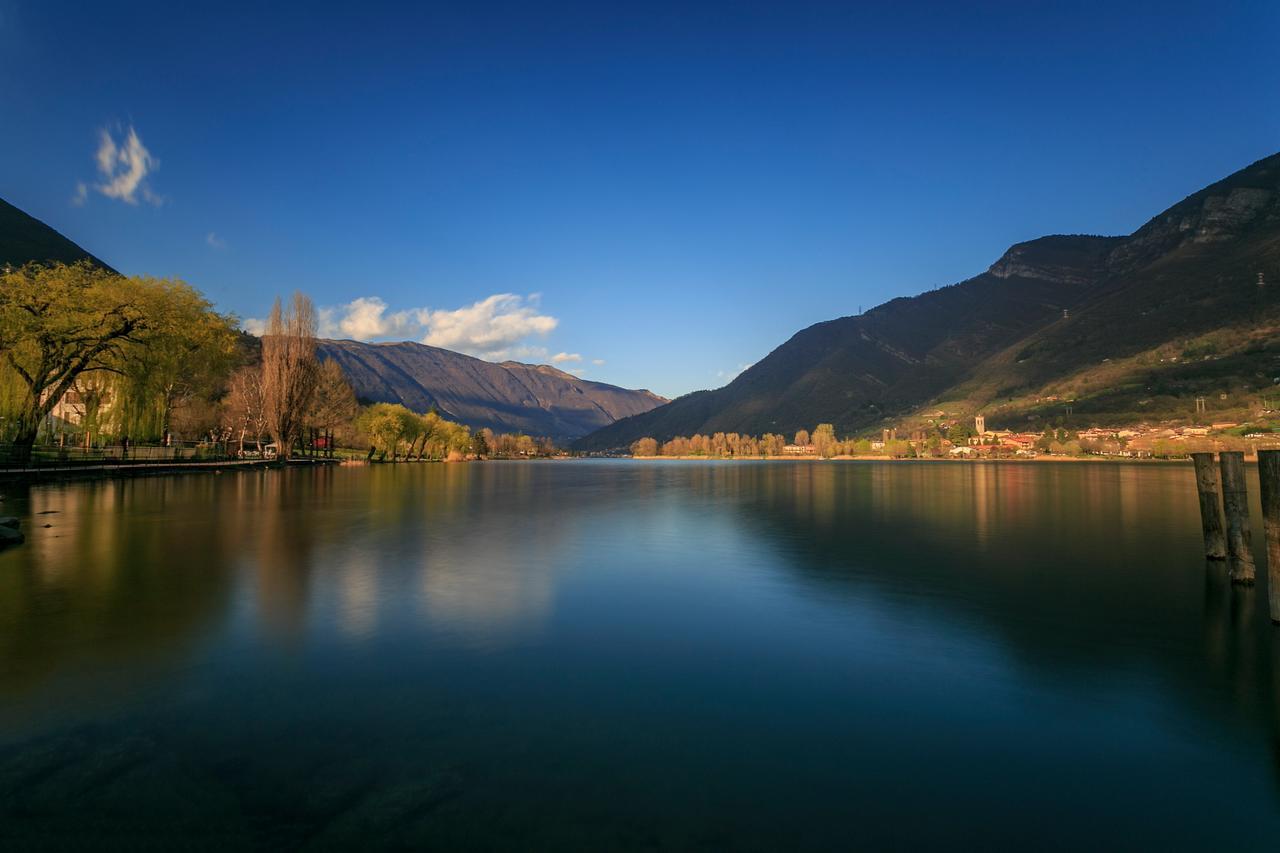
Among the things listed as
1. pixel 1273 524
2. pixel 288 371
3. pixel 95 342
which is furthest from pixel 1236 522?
pixel 288 371

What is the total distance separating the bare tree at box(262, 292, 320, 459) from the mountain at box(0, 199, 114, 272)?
106 meters

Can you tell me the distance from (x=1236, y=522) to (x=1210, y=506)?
3093 millimetres

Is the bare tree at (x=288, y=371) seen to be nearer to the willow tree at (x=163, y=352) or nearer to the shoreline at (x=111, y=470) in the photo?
the shoreline at (x=111, y=470)

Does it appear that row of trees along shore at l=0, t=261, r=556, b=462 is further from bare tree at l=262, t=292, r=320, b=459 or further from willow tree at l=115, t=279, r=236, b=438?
bare tree at l=262, t=292, r=320, b=459

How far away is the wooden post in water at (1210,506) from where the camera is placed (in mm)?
18391

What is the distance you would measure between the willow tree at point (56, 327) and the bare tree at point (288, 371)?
33290 mm

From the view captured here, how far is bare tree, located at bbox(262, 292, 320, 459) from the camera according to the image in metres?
79.1

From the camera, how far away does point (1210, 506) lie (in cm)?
1866

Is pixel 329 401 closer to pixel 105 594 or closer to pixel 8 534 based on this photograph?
pixel 8 534

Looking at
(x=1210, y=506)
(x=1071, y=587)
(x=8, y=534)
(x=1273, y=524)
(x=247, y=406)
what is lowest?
(x=1071, y=587)

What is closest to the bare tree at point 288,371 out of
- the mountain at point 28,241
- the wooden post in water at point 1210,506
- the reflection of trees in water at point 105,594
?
the reflection of trees in water at point 105,594

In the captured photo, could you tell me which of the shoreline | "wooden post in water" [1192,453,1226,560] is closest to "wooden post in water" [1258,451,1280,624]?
"wooden post in water" [1192,453,1226,560]

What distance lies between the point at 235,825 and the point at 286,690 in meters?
3.41

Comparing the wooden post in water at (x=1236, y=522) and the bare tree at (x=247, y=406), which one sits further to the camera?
the bare tree at (x=247, y=406)
